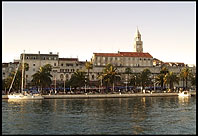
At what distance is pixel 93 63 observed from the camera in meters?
149

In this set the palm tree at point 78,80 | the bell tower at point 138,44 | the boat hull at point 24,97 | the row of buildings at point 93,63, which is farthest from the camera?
the bell tower at point 138,44

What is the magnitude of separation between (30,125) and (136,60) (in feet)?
379

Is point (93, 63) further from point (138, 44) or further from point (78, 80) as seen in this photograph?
point (138, 44)

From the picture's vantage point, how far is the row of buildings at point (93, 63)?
13812 cm

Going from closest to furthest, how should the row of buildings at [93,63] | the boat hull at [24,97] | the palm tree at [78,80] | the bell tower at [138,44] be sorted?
1. the boat hull at [24,97]
2. the palm tree at [78,80]
3. the row of buildings at [93,63]
4. the bell tower at [138,44]

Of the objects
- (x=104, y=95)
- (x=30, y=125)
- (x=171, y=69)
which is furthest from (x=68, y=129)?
(x=171, y=69)

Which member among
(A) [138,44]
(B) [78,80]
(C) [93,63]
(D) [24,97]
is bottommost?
(D) [24,97]

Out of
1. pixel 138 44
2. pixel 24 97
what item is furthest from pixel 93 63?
pixel 24 97

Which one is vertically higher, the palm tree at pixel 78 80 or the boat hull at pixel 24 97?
the palm tree at pixel 78 80

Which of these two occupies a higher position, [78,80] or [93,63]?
[93,63]

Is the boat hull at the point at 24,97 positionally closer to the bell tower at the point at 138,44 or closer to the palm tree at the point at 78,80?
the palm tree at the point at 78,80

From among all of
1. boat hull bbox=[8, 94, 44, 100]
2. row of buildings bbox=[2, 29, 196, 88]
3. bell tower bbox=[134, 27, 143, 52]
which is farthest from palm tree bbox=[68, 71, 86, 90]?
bell tower bbox=[134, 27, 143, 52]

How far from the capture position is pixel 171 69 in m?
163

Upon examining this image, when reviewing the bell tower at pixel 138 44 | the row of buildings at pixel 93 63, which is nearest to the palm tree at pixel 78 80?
the row of buildings at pixel 93 63
